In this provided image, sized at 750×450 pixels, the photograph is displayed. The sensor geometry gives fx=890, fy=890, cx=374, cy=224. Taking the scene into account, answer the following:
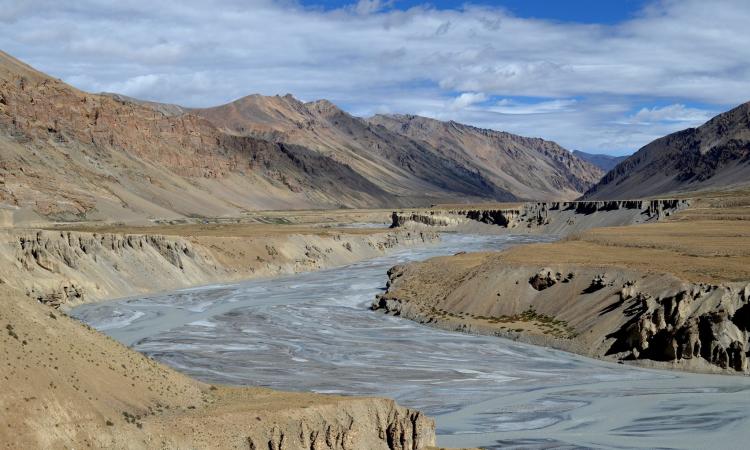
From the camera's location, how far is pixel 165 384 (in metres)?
29.6

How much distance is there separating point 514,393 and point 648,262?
96.3 ft

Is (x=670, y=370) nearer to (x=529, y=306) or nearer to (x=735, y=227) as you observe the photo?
(x=529, y=306)

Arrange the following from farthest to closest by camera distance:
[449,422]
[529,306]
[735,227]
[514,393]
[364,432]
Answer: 1. [735,227]
2. [529,306]
3. [514,393]
4. [449,422]
5. [364,432]

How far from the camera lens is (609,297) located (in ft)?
208

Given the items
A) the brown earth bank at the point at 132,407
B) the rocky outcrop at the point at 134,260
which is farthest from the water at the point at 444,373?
the brown earth bank at the point at 132,407

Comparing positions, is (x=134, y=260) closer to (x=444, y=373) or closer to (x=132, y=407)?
(x=444, y=373)

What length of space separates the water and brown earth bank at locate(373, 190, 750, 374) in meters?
2.14

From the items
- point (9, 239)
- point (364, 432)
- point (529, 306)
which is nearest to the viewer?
point (364, 432)

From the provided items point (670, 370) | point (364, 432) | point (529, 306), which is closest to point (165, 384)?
point (364, 432)

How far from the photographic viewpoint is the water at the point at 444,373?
3928 centimetres

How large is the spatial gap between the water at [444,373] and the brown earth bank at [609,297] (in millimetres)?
2143

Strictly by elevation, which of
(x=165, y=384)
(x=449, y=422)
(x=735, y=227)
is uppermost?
(x=735, y=227)

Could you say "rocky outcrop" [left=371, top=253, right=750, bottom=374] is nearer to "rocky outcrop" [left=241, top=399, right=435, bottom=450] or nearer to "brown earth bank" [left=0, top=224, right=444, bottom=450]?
"rocky outcrop" [left=241, top=399, right=435, bottom=450]

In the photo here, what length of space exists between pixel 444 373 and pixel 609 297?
17.7 meters
